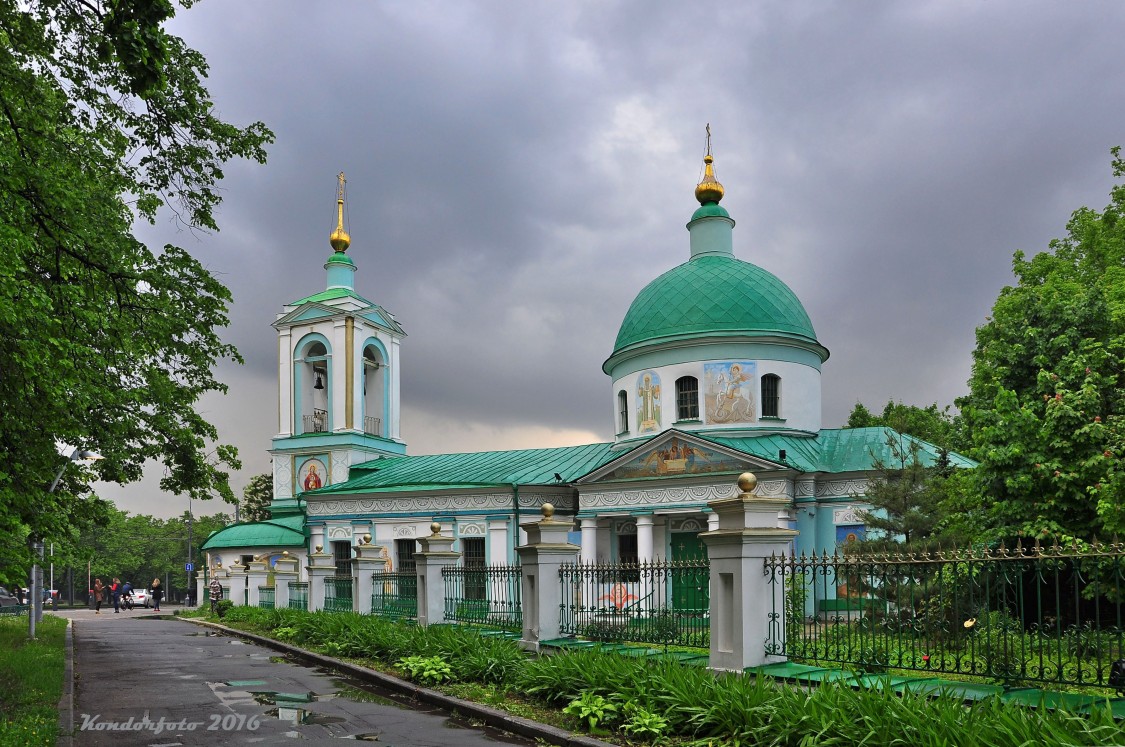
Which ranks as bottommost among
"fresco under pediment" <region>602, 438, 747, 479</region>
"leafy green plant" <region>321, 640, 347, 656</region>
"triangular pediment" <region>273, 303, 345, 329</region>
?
"leafy green plant" <region>321, 640, 347, 656</region>

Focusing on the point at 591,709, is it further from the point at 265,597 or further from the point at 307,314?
the point at 307,314

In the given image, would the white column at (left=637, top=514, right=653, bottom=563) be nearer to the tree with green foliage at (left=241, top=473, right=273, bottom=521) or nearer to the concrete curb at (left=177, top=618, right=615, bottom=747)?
the concrete curb at (left=177, top=618, right=615, bottom=747)

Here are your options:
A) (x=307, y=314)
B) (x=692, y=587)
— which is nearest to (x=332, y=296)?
(x=307, y=314)

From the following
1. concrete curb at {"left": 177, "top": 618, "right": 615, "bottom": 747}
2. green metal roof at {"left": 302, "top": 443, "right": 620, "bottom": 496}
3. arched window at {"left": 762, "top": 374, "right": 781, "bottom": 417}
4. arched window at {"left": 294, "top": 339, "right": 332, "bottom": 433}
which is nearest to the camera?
concrete curb at {"left": 177, "top": 618, "right": 615, "bottom": 747}

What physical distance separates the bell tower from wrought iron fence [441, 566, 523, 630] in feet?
63.6

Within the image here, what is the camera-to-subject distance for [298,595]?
87.2 ft

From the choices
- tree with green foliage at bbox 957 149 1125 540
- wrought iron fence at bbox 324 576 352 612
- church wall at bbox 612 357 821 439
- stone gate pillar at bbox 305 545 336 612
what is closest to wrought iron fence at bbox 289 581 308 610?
stone gate pillar at bbox 305 545 336 612

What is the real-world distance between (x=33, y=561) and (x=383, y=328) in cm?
2651

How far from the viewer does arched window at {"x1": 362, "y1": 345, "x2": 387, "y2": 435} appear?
3872 cm

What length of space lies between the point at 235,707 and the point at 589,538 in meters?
16.5

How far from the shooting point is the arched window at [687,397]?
27734 mm

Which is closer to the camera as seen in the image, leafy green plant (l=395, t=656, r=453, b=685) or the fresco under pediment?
leafy green plant (l=395, t=656, r=453, b=685)

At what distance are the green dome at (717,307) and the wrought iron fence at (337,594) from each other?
11147 mm

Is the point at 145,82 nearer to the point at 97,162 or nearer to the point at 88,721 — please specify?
the point at 97,162
